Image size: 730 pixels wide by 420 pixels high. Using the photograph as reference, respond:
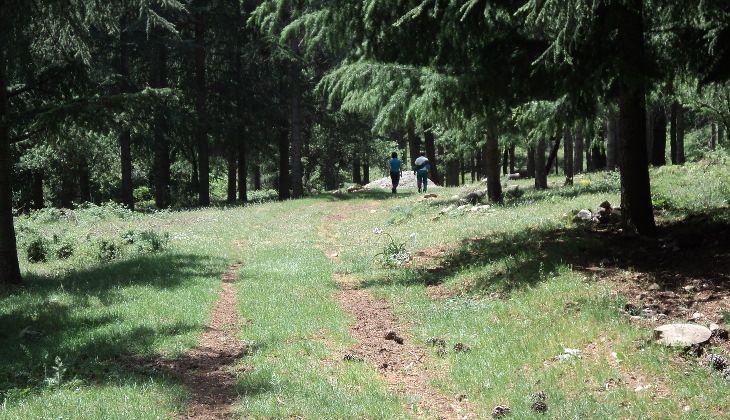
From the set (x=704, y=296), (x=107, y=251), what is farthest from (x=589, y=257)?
(x=107, y=251)

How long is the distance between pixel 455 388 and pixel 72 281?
929 cm

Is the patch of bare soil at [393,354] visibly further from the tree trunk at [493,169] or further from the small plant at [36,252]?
the tree trunk at [493,169]

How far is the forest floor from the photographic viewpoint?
6.34 meters

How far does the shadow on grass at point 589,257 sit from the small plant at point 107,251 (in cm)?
806

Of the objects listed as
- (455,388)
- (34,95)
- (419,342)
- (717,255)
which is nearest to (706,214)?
(717,255)

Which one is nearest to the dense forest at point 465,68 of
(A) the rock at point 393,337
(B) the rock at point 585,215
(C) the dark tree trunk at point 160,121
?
(B) the rock at point 585,215

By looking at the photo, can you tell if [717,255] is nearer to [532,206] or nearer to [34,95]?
[532,206]

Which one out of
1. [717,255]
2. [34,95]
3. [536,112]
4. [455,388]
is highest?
[34,95]

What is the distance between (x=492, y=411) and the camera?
6.18 m

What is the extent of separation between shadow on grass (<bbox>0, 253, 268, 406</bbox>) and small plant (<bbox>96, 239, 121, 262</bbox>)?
239cm

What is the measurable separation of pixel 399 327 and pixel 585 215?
20.5ft

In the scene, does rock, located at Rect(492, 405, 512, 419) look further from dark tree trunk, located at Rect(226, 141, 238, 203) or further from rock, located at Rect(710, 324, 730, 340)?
dark tree trunk, located at Rect(226, 141, 238, 203)

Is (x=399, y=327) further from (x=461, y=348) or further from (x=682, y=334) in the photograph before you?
(x=682, y=334)

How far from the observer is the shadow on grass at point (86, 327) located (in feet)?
25.1
